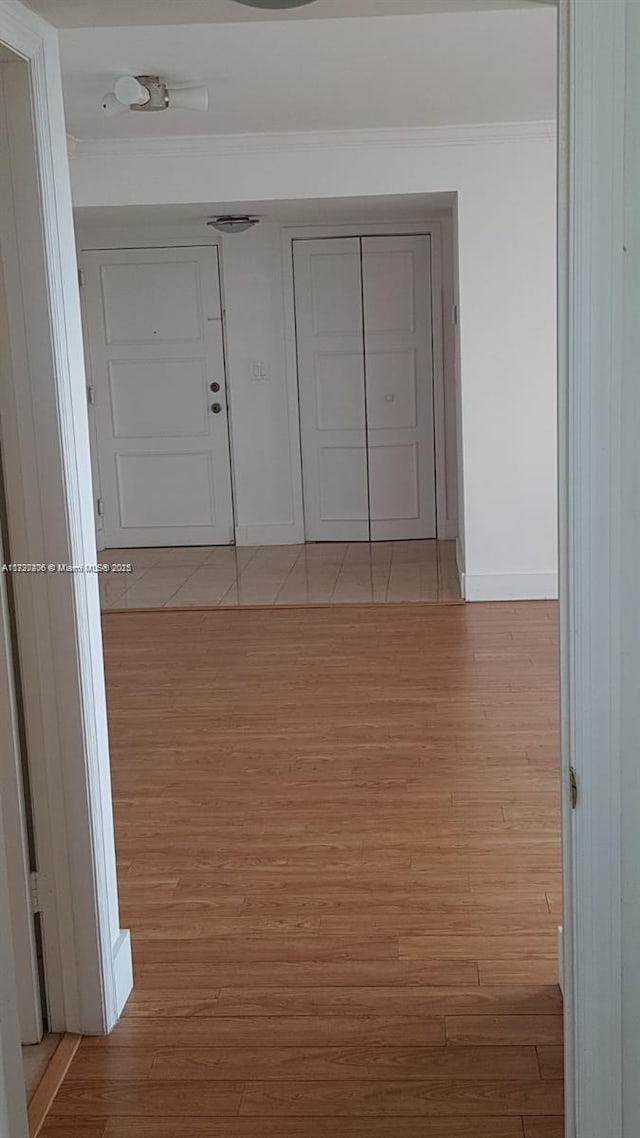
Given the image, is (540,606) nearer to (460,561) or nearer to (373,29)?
(460,561)

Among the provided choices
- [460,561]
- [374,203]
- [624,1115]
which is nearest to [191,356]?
[374,203]

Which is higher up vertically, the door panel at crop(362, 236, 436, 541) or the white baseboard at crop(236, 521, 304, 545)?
the door panel at crop(362, 236, 436, 541)

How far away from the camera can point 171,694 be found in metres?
5.04

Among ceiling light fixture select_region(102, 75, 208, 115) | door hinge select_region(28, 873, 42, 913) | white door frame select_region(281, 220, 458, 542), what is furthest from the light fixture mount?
white door frame select_region(281, 220, 458, 542)

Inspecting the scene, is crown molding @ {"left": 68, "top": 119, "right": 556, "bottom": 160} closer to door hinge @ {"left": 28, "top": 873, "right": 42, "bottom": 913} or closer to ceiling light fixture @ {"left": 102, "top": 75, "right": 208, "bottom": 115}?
ceiling light fixture @ {"left": 102, "top": 75, "right": 208, "bottom": 115}

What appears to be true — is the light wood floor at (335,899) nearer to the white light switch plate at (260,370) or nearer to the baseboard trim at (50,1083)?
the baseboard trim at (50,1083)

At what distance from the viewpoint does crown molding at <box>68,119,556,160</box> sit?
19.7ft

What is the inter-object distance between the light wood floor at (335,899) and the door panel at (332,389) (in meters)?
2.99

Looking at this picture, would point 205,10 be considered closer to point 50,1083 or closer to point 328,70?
point 50,1083

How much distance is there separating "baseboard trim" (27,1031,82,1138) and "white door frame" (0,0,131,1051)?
5 cm

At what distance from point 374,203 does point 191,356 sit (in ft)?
6.95

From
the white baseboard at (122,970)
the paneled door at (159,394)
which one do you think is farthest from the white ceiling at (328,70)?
the white baseboard at (122,970)

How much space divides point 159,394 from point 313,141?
2713 mm

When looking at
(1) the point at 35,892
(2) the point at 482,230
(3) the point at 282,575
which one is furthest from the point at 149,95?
(3) the point at 282,575
